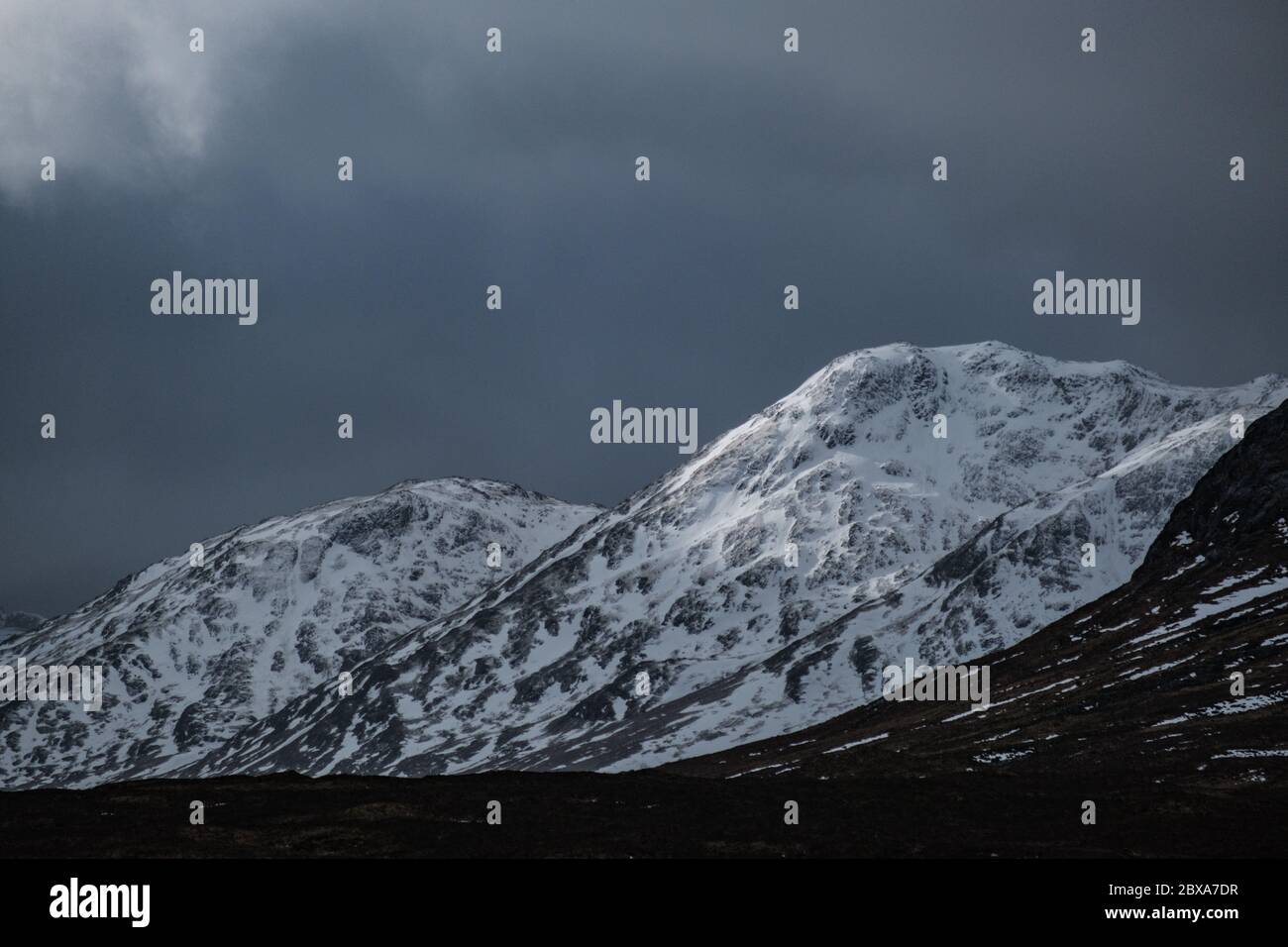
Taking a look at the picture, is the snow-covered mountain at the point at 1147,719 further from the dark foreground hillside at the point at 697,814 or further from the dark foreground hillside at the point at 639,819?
the dark foreground hillside at the point at 639,819

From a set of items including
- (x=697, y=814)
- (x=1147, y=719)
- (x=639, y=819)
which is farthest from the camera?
(x=1147, y=719)

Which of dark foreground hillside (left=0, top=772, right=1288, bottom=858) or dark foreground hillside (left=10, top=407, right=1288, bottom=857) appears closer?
dark foreground hillside (left=0, top=772, right=1288, bottom=858)

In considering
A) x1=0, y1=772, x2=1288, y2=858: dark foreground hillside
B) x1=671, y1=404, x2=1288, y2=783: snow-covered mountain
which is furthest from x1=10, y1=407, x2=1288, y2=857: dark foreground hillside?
x1=671, y1=404, x2=1288, y2=783: snow-covered mountain

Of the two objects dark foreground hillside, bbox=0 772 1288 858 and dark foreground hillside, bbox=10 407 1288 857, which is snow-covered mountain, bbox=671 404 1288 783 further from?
dark foreground hillside, bbox=0 772 1288 858

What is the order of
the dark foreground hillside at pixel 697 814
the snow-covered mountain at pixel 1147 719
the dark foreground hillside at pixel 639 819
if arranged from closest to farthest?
the dark foreground hillside at pixel 639 819 < the dark foreground hillside at pixel 697 814 < the snow-covered mountain at pixel 1147 719

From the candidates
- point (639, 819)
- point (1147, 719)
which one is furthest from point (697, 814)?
point (1147, 719)

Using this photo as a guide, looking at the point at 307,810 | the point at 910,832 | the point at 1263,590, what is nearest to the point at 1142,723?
the point at 1263,590

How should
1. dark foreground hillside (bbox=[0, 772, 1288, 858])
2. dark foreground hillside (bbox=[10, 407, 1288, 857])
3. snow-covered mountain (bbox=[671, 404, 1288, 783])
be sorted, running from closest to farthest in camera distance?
dark foreground hillside (bbox=[0, 772, 1288, 858])
dark foreground hillside (bbox=[10, 407, 1288, 857])
snow-covered mountain (bbox=[671, 404, 1288, 783])

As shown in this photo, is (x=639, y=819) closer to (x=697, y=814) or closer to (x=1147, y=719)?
(x=697, y=814)

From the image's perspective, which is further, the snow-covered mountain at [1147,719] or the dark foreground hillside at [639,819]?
the snow-covered mountain at [1147,719]

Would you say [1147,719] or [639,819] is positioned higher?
[1147,719]

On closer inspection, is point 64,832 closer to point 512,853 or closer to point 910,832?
point 512,853

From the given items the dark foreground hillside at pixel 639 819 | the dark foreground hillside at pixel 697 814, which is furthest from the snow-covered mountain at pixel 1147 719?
the dark foreground hillside at pixel 639 819

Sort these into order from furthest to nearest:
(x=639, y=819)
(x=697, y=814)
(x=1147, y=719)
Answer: (x=1147, y=719) < (x=697, y=814) < (x=639, y=819)
